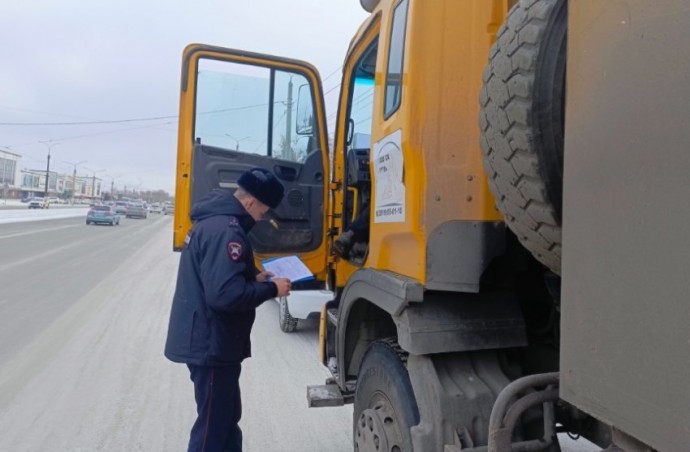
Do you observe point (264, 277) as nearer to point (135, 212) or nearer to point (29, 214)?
point (29, 214)

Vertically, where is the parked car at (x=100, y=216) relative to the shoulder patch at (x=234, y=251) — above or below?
above

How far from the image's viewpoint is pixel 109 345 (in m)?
5.97

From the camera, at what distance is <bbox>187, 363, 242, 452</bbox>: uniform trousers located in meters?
2.80

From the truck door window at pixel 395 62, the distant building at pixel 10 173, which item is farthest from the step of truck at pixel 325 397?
the distant building at pixel 10 173

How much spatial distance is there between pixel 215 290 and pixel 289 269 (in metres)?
0.64

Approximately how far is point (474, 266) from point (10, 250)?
17.2 meters

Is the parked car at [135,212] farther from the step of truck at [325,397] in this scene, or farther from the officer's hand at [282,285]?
the officer's hand at [282,285]

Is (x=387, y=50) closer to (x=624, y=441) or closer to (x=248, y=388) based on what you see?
(x=624, y=441)

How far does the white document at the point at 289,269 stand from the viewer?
3.08 metres

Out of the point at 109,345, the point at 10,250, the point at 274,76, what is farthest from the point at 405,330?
the point at 10,250

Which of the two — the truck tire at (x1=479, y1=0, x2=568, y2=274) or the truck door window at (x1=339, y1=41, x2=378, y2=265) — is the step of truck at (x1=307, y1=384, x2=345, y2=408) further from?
the truck tire at (x1=479, y1=0, x2=568, y2=274)

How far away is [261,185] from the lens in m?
→ 2.88

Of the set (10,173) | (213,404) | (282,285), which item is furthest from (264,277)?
(10,173)

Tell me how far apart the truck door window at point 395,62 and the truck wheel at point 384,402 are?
1118 mm
